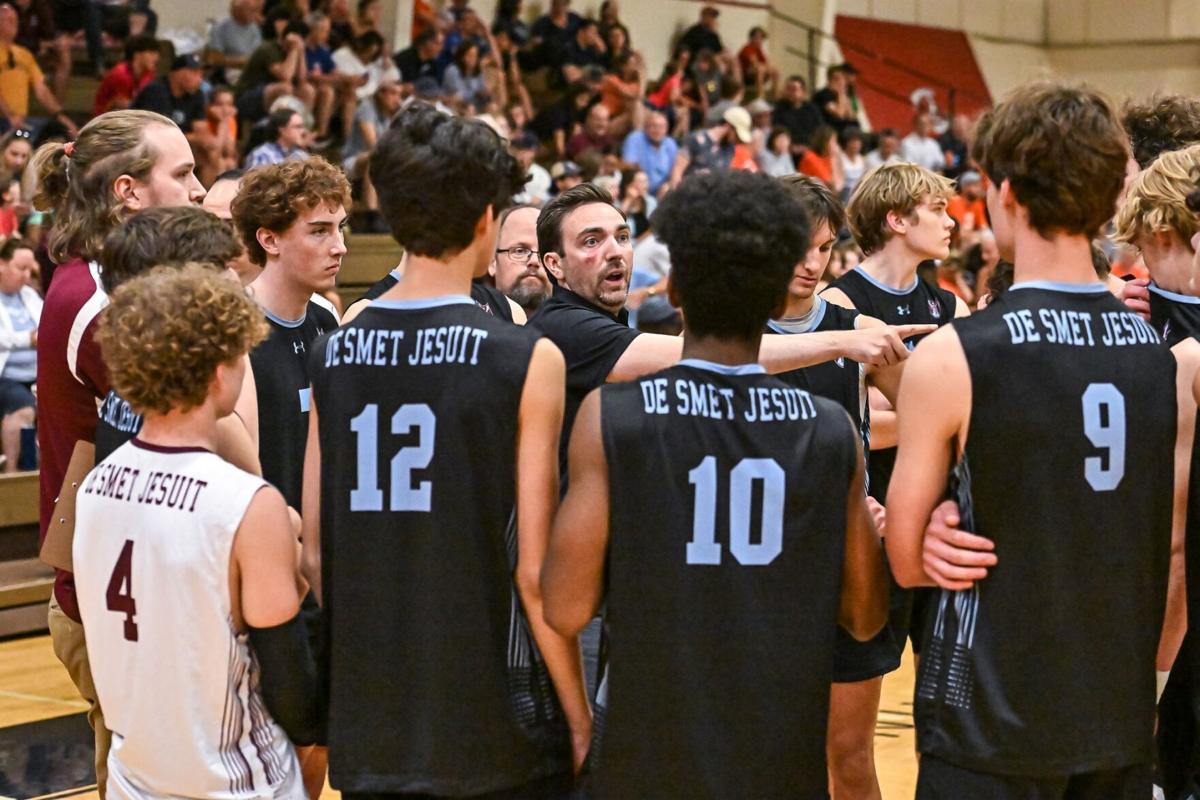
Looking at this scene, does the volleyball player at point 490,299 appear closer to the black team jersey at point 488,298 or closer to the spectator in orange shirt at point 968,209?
the black team jersey at point 488,298

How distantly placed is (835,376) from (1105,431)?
173 centimetres

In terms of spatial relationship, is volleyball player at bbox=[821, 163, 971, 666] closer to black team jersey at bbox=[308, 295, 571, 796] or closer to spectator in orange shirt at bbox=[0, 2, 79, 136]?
black team jersey at bbox=[308, 295, 571, 796]

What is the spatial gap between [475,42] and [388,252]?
12.3 ft

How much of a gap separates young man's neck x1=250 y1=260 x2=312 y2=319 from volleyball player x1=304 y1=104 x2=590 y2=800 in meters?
1.44

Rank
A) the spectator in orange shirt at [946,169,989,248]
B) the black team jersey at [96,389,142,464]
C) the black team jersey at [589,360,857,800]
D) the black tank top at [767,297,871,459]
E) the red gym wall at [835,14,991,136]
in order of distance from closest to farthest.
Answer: the black team jersey at [589,360,857,800], the black team jersey at [96,389,142,464], the black tank top at [767,297,871,459], the spectator in orange shirt at [946,169,989,248], the red gym wall at [835,14,991,136]

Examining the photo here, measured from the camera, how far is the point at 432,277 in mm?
2738

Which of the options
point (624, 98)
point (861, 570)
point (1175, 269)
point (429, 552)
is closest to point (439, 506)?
point (429, 552)

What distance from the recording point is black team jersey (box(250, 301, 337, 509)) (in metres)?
3.94

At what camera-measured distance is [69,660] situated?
3.74m

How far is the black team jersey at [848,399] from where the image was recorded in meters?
4.07

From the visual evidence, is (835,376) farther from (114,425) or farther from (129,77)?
(129,77)

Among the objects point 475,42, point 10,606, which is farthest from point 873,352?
point 475,42

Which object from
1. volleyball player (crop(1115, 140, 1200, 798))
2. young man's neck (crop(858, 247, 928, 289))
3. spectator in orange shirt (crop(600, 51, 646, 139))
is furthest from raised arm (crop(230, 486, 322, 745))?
spectator in orange shirt (crop(600, 51, 646, 139))

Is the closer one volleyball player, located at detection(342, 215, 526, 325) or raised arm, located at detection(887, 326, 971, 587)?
raised arm, located at detection(887, 326, 971, 587)
